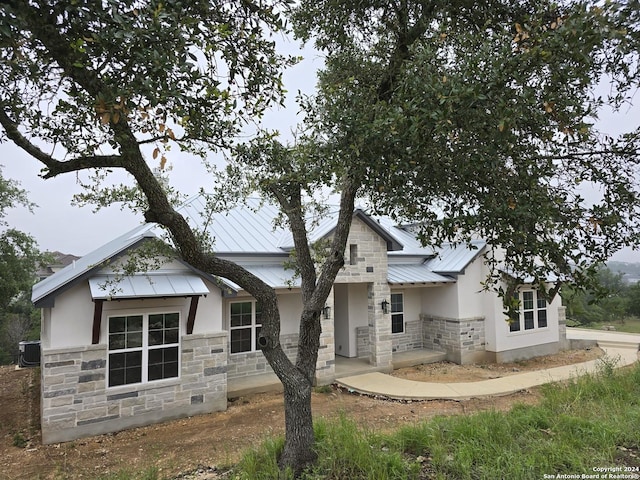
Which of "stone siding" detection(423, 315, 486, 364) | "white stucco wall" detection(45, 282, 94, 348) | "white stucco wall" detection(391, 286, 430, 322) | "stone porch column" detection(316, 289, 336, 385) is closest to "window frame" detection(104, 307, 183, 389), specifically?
"white stucco wall" detection(45, 282, 94, 348)

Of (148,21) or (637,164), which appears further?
(637,164)

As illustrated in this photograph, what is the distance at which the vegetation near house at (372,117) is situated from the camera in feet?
9.91

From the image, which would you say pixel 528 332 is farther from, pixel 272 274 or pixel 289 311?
pixel 272 274

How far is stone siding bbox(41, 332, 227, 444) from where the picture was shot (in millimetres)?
7660

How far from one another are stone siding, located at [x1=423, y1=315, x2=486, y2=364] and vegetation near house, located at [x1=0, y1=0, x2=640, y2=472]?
1000cm

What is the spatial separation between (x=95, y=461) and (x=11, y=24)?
7101mm

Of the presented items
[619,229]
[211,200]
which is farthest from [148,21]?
[619,229]

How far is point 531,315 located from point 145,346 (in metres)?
14.0

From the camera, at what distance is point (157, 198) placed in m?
4.20

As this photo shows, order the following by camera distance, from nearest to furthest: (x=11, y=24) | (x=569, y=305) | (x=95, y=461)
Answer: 1. (x=11, y=24)
2. (x=569, y=305)
3. (x=95, y=461)

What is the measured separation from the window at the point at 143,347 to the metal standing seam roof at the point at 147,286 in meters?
0.78

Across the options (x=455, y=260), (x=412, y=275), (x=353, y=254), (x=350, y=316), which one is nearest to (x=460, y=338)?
(x=412, y=275)

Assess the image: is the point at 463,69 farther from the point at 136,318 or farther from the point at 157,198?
the point at 136,318

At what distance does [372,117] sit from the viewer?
427 centimetres
